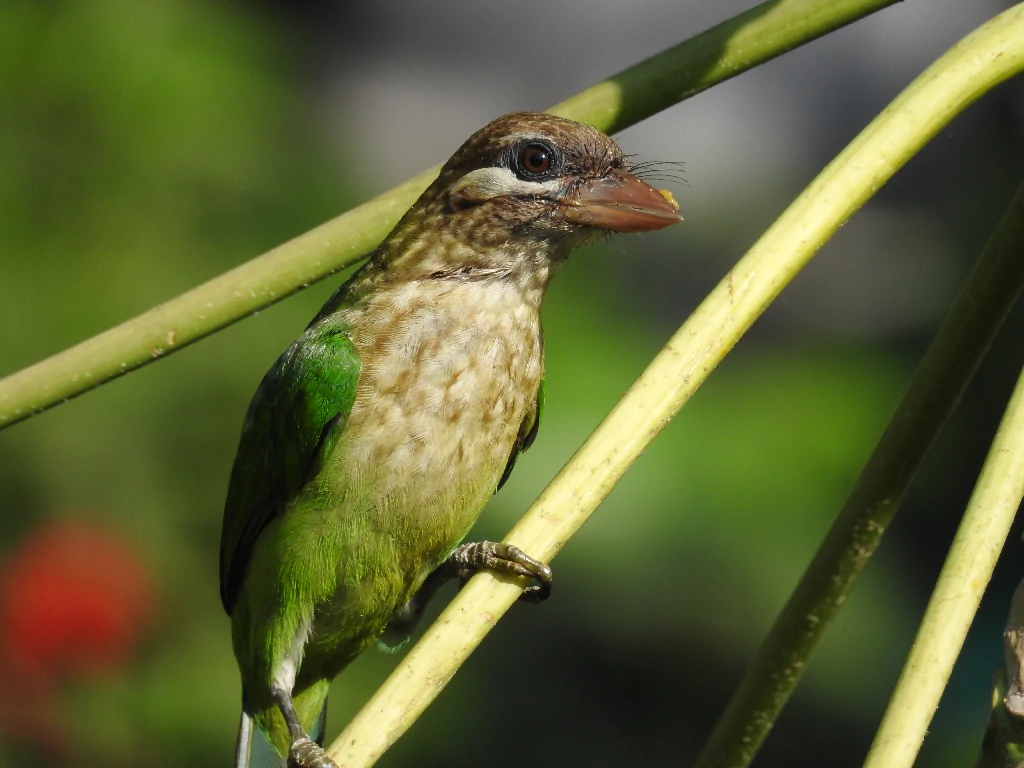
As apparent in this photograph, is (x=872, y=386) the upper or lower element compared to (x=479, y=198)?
upper

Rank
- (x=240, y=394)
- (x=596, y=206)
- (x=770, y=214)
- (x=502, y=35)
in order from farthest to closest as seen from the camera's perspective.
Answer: (x=502, y=35) < (x=770, y=214) < (x=240, y=394) < (x=596, y=206)

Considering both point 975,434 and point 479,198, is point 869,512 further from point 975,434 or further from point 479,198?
point 975,434

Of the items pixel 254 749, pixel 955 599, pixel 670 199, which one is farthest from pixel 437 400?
pixel 955 599

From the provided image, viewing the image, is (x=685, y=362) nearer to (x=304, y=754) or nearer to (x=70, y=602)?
(x=304, y=754)

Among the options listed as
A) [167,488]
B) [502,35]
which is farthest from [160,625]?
[502,35]

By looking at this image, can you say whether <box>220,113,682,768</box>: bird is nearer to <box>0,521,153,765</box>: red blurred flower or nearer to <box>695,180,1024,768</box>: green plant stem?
<box>695,180,1024,768</box>: green plant stem
